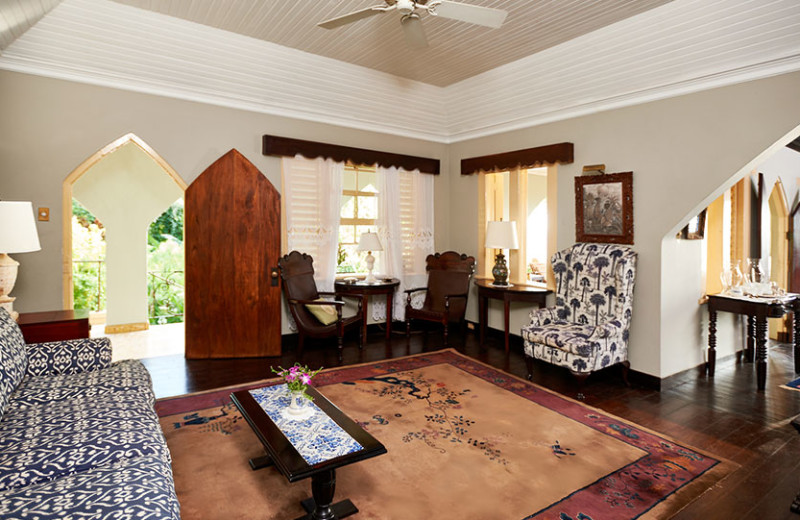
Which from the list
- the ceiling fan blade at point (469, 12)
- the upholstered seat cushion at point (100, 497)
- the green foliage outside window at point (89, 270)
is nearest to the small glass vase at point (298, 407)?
the upholstered seat cushion at point (100, 497)

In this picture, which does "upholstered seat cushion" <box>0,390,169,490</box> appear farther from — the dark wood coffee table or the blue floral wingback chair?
the blue floral wingback chair

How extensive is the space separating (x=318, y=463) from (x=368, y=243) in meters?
3.57

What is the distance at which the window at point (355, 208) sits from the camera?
5859mm

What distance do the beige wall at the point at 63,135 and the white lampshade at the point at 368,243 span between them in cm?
161

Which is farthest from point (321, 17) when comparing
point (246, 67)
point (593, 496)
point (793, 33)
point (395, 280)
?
point (593, 496)

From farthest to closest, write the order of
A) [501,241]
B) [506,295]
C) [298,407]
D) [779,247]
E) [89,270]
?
1. [89,270]
2. [779,247]
3. [501,241]
4. [506,295]
5. [298,407]

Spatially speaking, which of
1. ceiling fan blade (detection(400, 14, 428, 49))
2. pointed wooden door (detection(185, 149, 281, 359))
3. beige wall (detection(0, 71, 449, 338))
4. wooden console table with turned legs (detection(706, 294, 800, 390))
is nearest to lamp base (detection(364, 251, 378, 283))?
pointed wooden door (detection(185, 149, 281, 359))

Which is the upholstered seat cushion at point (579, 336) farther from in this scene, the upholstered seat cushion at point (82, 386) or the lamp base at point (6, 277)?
the lamp base at point (6, 277)

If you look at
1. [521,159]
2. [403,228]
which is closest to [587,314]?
[521,159]

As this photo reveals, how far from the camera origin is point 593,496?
240 centimetres

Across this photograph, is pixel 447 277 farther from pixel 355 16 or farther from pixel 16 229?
pixel 16 229

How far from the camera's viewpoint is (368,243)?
5410 millimetres

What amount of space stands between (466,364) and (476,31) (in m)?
3.13

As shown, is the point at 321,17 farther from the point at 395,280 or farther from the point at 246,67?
the point at 395,280
